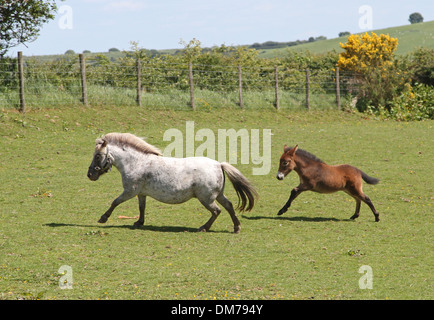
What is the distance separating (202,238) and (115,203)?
5.99 feet

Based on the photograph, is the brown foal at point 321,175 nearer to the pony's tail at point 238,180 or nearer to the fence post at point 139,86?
the pony's tail at point 238,180

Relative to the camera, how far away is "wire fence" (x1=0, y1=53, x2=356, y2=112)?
22484mm

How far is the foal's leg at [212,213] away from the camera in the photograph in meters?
10.5

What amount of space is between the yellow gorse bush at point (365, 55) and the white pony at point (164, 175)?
26208mm

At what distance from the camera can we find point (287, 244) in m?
9.82

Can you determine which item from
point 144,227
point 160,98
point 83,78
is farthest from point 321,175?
point 160,98

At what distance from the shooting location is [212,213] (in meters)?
10.6

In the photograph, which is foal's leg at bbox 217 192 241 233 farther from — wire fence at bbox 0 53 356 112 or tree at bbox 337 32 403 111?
tree at bbox 337 32 403 111

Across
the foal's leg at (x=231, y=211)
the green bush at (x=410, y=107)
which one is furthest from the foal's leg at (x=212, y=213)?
the green bush at (x=410, y=107)

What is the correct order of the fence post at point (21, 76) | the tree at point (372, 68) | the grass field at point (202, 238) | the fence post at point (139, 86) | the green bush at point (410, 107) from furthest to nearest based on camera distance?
the tree at point (372, 68) → the green bush at point (410, 107) → the fence post at point (139, 86) → the fence post at point (21, 76) → the grass field at point (202, 238)

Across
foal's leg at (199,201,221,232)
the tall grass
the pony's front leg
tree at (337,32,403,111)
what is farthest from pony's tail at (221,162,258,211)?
tree at (337,32,403,111)

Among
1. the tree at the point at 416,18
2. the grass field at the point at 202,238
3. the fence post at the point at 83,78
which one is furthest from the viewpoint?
the tree at the point at 416,18
